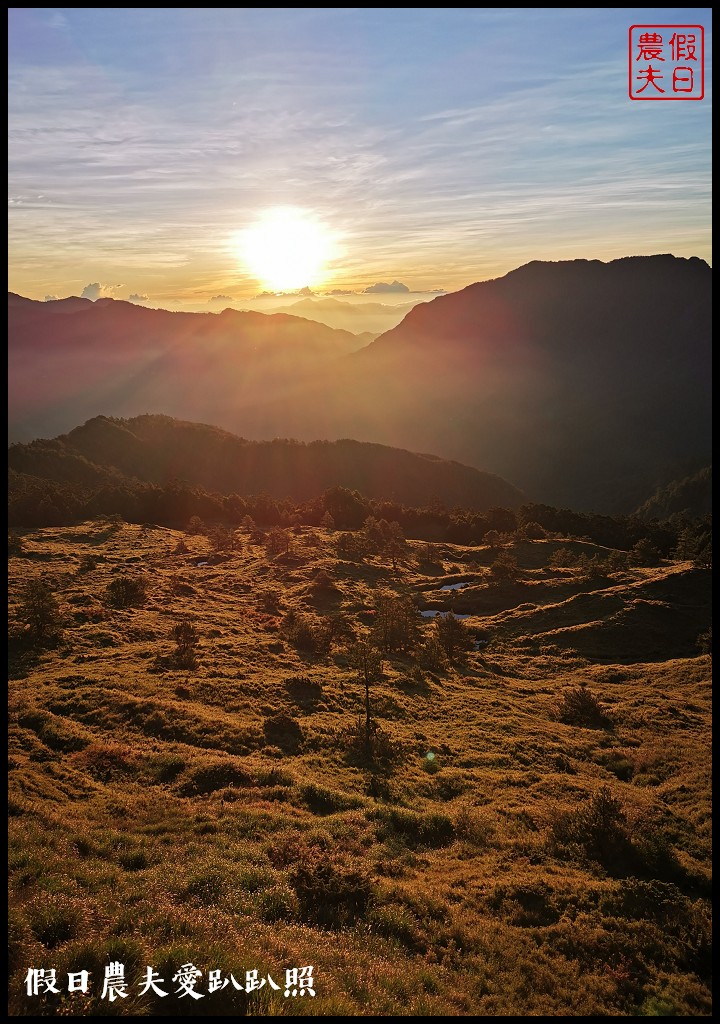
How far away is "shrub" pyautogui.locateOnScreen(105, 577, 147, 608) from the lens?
171ft

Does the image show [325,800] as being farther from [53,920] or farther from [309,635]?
[309,635]

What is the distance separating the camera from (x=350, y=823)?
822 inches

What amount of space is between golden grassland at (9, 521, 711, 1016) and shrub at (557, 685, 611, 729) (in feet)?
1.44

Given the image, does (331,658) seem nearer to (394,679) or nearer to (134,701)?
(394,679)

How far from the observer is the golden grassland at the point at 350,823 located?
11375 millimetres

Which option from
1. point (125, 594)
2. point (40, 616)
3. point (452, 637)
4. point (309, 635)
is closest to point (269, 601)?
point (309, 635)

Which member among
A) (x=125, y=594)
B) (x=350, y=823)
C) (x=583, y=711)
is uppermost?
(x=125, y=594)

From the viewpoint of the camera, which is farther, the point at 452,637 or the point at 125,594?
the point at 452,637

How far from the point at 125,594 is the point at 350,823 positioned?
3952cm

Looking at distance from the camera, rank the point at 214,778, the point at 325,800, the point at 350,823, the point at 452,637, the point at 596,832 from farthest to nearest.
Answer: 1. the point at 452,637
2. the point at 214,778
3. the point at 325,800
4. the point at 350,823
5. the point at 596,832

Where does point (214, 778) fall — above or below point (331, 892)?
below

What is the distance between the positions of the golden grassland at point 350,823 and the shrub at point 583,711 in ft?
1.44

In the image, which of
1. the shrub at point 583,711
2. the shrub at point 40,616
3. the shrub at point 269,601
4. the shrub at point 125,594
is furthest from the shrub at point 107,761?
the shrub at point 269,601

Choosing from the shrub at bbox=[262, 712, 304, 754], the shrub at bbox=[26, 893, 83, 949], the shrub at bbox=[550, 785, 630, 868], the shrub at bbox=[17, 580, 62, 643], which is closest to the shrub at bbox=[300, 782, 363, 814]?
the shrub at bbox=[262, 712, 304, 754]
